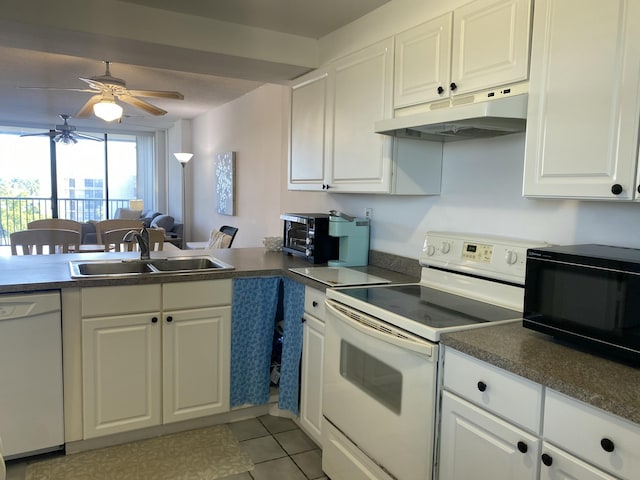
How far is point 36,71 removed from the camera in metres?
4.85

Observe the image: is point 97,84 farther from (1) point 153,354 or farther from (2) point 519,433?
(2) point 519,433

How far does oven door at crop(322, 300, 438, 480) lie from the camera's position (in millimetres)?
1587

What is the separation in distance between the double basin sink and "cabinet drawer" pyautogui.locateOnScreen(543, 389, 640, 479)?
1.83 m

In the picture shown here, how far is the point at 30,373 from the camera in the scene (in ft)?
7.16

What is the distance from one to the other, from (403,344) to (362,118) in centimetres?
134

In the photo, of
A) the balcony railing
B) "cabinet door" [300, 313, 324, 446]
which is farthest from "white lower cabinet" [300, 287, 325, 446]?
the balcony railing

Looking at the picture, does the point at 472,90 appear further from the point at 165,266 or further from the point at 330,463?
the point at 165,266

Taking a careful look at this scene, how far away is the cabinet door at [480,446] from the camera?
1.29 m

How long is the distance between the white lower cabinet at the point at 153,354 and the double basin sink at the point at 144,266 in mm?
198

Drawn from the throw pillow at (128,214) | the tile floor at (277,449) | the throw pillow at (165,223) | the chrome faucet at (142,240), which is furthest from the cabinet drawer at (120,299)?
the throw pillow at (128,214)

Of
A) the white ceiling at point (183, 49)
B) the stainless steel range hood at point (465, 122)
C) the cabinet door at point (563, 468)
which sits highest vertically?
the white ceiling at point (183, 49)

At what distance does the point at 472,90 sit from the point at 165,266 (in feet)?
6.53

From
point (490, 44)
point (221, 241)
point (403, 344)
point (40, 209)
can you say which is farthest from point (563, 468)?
point (40, 209)

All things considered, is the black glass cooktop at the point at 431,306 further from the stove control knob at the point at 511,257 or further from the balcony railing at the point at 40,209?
the balcony railing at the point at 40,209
